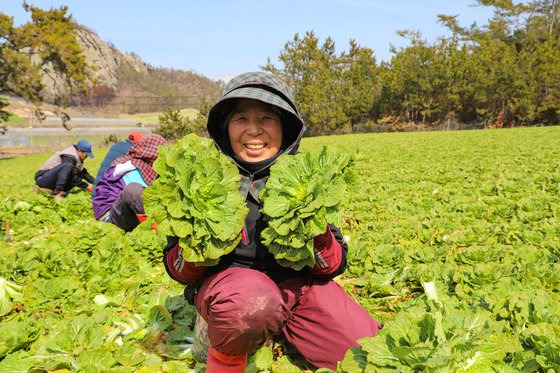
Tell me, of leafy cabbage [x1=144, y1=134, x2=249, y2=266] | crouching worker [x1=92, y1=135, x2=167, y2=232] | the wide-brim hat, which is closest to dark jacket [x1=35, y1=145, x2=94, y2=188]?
crouching worker [x1=92, y1=135, x2=167, y2=232]

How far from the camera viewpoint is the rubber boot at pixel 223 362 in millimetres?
2209

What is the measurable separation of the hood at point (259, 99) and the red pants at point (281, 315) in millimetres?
884

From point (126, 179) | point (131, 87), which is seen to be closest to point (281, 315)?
point (126, 179)

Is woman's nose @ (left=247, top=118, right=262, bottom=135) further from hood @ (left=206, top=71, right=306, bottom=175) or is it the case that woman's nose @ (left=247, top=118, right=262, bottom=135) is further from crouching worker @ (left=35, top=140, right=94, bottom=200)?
crouching worker @ (left=35, top=140, right=94, bottom=200)

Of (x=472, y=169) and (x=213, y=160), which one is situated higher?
(x=213, y=160)

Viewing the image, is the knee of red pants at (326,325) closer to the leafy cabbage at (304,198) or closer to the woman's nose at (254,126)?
the leafy cabbage at (304,198)

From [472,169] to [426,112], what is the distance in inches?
1629

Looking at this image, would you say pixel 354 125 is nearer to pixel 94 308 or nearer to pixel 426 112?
pixel 426 112

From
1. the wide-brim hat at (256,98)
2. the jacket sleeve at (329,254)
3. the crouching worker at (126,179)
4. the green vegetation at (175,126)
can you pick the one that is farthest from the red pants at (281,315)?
the green vegetation at (175,126)

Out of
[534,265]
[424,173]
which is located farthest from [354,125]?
[534,265]

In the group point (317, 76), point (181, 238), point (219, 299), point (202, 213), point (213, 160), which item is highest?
point (317, 76)

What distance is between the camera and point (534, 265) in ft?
10.8

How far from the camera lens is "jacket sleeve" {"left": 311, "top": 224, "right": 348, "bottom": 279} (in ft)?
7.34

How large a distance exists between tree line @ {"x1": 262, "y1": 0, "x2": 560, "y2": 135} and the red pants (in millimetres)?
47446
